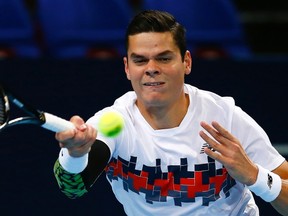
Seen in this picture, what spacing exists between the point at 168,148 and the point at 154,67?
1.36 ft

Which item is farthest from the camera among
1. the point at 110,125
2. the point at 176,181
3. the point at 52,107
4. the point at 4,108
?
the point at 52,107

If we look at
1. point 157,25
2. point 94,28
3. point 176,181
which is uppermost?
point 157,25

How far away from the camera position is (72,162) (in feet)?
12.2

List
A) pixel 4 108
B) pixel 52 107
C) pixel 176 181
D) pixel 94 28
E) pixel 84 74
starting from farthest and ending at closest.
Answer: pixel 94 28 → pixel 84 74 → pixel 52 107 → pixel 176 181 → pixel 4 108

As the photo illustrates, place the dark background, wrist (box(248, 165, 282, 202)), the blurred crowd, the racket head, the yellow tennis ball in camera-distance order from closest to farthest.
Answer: the racket head, the yellow tennis ball, wrist (box(248, 165, 282, 202)), the dark background, the blurred crowd

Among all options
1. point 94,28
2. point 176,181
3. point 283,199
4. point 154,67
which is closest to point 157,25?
point 154,67

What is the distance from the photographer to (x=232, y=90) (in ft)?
18.1

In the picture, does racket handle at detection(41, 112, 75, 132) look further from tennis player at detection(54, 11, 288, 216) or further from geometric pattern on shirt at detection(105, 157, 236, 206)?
geometric pattern on shirt at detection(105, 157, 236, 206)

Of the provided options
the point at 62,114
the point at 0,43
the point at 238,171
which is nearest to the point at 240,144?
the point at 238,171

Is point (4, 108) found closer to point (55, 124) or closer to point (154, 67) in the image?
point (55, 124)

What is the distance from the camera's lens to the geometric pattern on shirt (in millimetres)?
4078

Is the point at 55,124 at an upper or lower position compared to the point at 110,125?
upper

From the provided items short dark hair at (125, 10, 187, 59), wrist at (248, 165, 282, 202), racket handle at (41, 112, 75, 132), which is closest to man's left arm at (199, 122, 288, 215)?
wrist at (248, 165, 282, 202)

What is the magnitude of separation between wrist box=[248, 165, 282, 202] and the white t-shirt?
150 mm
